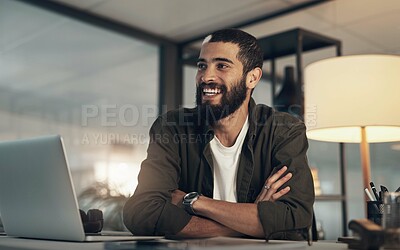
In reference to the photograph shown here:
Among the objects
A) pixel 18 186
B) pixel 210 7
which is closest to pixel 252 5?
pixel 210 7

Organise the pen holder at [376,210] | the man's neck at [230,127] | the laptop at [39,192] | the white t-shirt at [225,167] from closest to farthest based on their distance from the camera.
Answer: the laptop at [39,192], the pen holder at [376,210], the white t-shirt at [225,167], the man's neck at [230,127]

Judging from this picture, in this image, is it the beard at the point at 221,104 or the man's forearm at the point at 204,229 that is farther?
the beard at the point at 221,104

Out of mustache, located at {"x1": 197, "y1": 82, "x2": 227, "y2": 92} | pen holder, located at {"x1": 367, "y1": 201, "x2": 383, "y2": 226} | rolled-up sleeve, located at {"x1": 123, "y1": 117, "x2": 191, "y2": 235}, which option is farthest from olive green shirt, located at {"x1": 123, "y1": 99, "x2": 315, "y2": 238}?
pen holder, located at {"x1": 367, "y1": 201, "x2": 383, "y2": 226}

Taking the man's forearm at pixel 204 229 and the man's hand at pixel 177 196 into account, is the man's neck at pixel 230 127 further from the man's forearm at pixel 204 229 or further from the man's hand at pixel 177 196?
the man's forearm at pixel 204 229

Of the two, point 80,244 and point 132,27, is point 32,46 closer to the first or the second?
point 132,27

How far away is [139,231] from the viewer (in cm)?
155

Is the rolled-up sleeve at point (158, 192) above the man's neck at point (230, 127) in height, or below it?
below

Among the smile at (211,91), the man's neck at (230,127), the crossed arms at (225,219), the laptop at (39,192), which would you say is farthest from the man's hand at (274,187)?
the laptop at (39,192)

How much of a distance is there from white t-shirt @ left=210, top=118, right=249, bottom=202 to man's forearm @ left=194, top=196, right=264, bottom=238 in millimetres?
218

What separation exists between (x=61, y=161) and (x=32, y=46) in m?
2.43

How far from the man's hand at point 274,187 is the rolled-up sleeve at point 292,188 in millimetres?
16

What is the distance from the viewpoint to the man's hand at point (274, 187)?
5.11 feet

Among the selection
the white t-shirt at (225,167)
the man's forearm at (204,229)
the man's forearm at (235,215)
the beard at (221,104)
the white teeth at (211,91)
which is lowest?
the man's forearm at (204,229)

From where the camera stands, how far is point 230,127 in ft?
6.11
